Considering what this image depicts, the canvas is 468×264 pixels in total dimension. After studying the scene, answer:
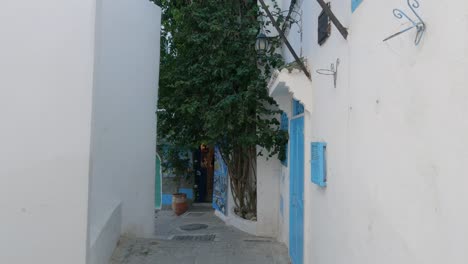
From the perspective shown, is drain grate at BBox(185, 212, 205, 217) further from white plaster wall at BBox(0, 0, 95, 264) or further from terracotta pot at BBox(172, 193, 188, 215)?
white plaster wall at BBox(0, 0, 95, 264)

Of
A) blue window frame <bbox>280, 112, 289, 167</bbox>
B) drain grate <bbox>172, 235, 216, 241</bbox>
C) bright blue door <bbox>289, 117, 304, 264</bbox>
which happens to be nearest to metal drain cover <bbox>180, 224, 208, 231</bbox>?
drain grate <bbox>172, 235, 216, 241</bbox>

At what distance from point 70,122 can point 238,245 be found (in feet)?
13.4

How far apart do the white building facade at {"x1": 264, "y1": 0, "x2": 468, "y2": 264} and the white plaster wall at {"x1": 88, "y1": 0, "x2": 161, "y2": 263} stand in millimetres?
2650

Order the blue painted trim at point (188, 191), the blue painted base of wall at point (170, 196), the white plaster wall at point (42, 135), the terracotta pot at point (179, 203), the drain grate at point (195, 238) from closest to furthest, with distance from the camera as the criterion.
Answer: the white plaster wall at point (42, 135), the drain grate at point (195, 238), the terracotta pot at point (179, 203), the blue painted base of wall at point (170, 196), the blue painted trim at point (188, 191)

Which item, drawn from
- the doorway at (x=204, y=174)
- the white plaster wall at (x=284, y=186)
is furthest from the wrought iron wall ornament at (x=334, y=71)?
the doorway at (x=204, y=174)

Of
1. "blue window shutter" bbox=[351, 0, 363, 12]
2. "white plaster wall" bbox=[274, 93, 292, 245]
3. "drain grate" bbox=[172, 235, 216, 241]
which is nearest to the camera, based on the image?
"blue window shutter" bbox=[351, 0, 363, 12]

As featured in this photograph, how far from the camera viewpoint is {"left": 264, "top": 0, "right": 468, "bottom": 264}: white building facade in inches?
58.7

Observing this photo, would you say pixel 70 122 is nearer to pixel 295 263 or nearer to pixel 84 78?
pixel 84 78

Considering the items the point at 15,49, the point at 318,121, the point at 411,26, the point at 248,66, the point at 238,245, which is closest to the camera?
the point at 411,26

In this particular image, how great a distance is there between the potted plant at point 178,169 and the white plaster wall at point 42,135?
8.36 metres

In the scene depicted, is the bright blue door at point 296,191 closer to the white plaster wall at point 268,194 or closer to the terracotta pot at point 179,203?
the white plaster wall at point 268,194

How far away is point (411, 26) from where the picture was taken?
1.86m

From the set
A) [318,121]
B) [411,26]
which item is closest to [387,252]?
[411,26]

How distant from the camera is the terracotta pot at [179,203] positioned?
12219 mm
